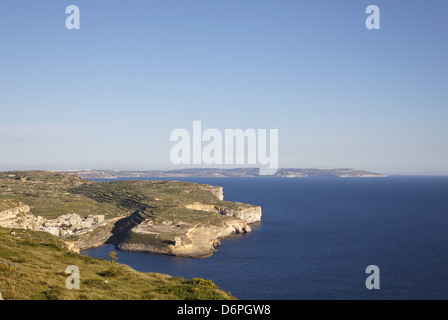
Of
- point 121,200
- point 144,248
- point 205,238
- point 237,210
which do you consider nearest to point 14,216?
point 144,248

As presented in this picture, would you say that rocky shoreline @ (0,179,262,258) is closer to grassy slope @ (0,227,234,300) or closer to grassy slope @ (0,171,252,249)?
grassy slope @ (0,171,252,249)

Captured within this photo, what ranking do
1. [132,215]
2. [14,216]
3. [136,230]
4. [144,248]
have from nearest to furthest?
[14,216] → [144,248] → [136,230] → [132,215]

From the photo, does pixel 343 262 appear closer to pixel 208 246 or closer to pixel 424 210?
pixel 208 246

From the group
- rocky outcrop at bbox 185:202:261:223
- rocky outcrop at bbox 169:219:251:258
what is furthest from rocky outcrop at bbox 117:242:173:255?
rocky outcrop at bbox 185:202:261:223

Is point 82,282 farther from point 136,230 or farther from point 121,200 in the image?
point 121,200

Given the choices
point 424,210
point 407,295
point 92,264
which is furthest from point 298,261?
point 424,210
